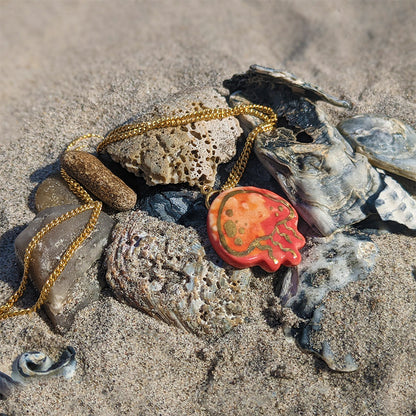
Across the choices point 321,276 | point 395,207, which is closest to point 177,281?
point 321,276

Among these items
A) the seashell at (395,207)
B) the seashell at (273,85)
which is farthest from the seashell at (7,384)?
the seashell at (273,85)

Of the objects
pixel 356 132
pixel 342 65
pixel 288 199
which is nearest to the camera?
pixel 288 199

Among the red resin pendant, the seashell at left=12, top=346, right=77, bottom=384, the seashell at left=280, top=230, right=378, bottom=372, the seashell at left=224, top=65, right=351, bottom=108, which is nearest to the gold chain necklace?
the red resin pendant

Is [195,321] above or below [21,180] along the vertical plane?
above

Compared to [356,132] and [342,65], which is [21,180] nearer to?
[356,132]

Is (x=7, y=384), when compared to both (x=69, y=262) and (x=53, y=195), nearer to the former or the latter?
(x=69, y=262)

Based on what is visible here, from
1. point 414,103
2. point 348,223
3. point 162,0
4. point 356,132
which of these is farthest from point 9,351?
point 162,0
